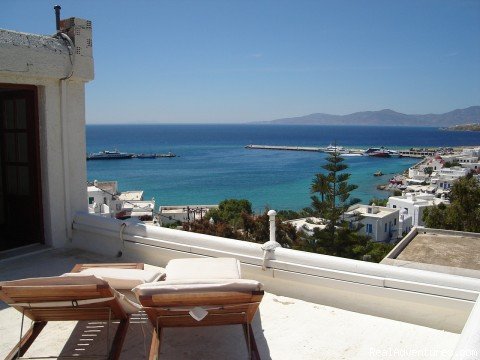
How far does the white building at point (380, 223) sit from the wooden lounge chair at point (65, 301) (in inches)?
1037

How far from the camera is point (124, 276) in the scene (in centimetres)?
271

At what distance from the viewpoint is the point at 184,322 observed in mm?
2227

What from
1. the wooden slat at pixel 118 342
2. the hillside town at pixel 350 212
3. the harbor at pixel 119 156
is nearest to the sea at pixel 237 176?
the harbor at pixel 119 156

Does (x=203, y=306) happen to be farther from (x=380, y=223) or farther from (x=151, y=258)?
(x=380, y=223)

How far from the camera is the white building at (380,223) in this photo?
28375mm

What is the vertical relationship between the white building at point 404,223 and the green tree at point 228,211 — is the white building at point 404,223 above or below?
below

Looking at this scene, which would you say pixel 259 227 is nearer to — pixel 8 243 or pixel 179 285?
pixel 8 243

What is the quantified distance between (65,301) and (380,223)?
28023mm

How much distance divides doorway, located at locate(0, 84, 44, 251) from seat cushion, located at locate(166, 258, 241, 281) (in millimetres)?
2348

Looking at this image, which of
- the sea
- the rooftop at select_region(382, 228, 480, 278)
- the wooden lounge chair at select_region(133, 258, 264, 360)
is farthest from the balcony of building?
the sea

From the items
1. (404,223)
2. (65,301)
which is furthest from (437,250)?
(404,223)

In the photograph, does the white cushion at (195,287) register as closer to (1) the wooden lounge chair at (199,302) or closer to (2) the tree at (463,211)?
(1) the wooden lounge chair at (199,302)

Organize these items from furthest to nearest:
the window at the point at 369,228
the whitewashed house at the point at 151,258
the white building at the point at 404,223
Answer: the white building at the point at 404,223 → the window at the point at 369,228 → the whitewashed house at the point at 151,258

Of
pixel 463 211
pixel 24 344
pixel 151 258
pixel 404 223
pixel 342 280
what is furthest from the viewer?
pixel 404 223
